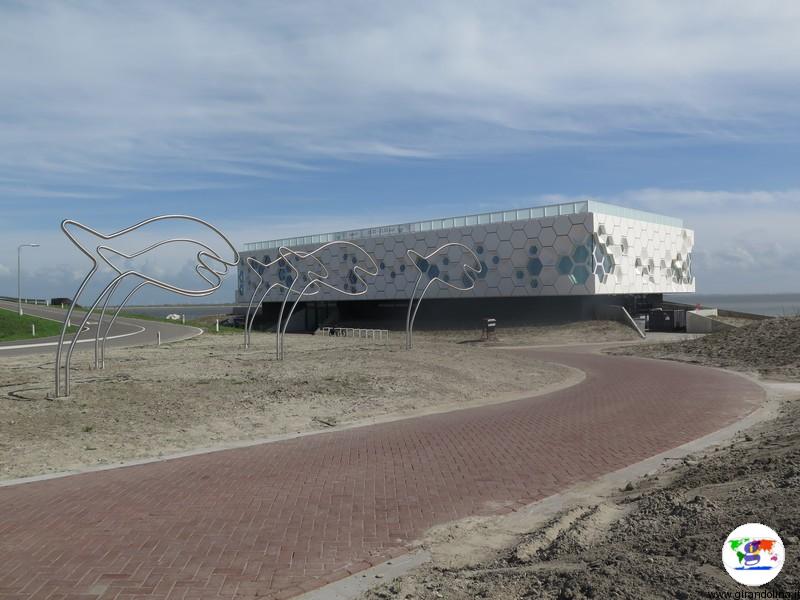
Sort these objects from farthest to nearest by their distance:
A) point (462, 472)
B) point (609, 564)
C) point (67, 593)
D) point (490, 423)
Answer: point (490, 423)
point (462, 472)
point (67, 593)
point (609, 564)

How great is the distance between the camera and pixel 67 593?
5344mm

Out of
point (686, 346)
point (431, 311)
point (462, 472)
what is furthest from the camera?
point (431, 311)

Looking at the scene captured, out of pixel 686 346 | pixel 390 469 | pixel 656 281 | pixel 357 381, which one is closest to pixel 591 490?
pixel 390 469

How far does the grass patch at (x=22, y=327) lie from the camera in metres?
40.9

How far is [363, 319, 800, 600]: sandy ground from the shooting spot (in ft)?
14.5

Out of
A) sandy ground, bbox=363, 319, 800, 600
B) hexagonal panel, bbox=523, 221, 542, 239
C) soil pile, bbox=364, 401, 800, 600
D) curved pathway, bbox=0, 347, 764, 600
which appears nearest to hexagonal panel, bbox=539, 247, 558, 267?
hexagonal panel, bbox=523, 221, 542, 239

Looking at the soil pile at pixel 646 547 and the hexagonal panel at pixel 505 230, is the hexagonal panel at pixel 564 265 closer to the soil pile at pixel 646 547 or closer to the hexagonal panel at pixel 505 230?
the hexagonal panel at pixel 505 230

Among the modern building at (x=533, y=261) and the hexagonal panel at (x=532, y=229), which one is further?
the hexagonal panel at (x=532, y=229)

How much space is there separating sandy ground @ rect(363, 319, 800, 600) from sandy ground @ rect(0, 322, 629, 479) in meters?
6.53

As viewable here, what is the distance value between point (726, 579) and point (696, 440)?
315 inches

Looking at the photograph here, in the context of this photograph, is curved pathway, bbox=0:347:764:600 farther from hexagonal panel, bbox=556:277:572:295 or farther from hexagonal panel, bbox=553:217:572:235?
hexagonal panel, bbox=553:217:572:235

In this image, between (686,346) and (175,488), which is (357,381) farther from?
(686,346)

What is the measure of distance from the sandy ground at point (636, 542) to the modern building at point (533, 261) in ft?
128

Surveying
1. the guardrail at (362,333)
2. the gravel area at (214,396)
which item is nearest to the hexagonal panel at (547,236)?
the guardrail at (362,333)
